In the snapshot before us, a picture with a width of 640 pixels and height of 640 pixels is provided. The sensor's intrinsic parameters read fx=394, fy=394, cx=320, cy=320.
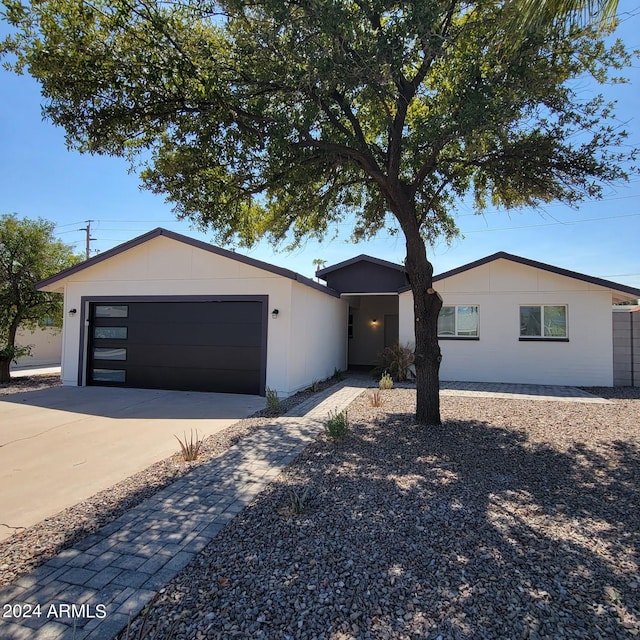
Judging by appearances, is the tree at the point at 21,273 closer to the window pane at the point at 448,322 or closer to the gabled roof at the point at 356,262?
the gabled roof at the point at 356,262

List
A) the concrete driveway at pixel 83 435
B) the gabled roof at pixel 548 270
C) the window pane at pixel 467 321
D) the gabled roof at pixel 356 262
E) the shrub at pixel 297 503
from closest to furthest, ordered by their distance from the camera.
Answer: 1. the shrub at pixel 297 503
2. the concrete driveway at pixel 83 435
3. the gabled roof at pixel 548 270
4. the window pane at pixel 467 321
5. the gabled roof at pixel 356 262

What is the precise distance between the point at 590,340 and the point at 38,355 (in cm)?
2137

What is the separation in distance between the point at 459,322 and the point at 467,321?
0.24m

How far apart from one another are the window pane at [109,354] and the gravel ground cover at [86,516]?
238 inches

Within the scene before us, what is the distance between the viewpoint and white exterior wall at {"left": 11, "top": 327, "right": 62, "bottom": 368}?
1681 centimetres

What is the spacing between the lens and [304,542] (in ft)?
9.82

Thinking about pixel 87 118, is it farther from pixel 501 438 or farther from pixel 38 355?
pixel 38 355

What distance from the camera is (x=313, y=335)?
11172mm

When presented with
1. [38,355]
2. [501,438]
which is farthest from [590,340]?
[38,355]

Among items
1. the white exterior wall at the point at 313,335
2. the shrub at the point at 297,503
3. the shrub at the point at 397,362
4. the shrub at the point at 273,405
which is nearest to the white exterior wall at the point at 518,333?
the shrub at the point at 397,362

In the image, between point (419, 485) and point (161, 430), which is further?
point (161, 430)

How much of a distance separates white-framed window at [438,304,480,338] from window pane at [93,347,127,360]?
30.8 ft

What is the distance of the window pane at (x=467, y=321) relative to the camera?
12.3 m

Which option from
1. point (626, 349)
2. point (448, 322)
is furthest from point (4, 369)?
point (626, 349)
